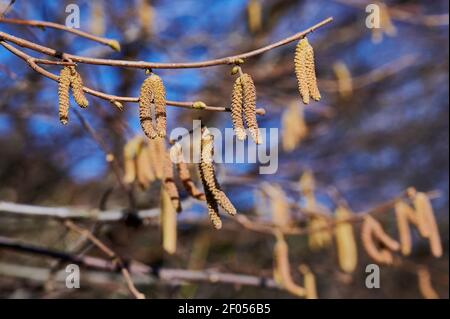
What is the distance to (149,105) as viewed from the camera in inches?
53.9

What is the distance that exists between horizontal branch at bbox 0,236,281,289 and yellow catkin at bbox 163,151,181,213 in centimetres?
54

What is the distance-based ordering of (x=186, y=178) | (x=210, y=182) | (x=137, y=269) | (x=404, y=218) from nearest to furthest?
(x=210, y=182), (x=186, y=178), (x=137, y=269), (x=404, y=218)

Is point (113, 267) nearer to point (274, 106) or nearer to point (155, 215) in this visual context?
point (155, 215)

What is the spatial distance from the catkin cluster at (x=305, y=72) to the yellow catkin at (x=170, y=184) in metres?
0.54

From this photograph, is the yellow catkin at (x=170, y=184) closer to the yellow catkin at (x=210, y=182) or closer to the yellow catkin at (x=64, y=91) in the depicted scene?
the yellow catkin at (x=210, y=182)

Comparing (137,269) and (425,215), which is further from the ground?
(425,215)

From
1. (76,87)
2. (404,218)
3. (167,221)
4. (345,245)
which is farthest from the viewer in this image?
(345,245)

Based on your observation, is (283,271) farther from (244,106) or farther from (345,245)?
(244,106)

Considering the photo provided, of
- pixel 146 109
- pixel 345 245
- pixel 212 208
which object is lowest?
pixel 212 208

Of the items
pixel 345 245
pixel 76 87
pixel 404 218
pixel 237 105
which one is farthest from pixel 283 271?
pixel 76 87

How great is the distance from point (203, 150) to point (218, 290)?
199 cm

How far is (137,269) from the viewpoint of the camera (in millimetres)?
2322

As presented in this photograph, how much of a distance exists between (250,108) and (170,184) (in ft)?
1.66

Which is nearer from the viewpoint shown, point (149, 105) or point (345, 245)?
point (149, 105)
